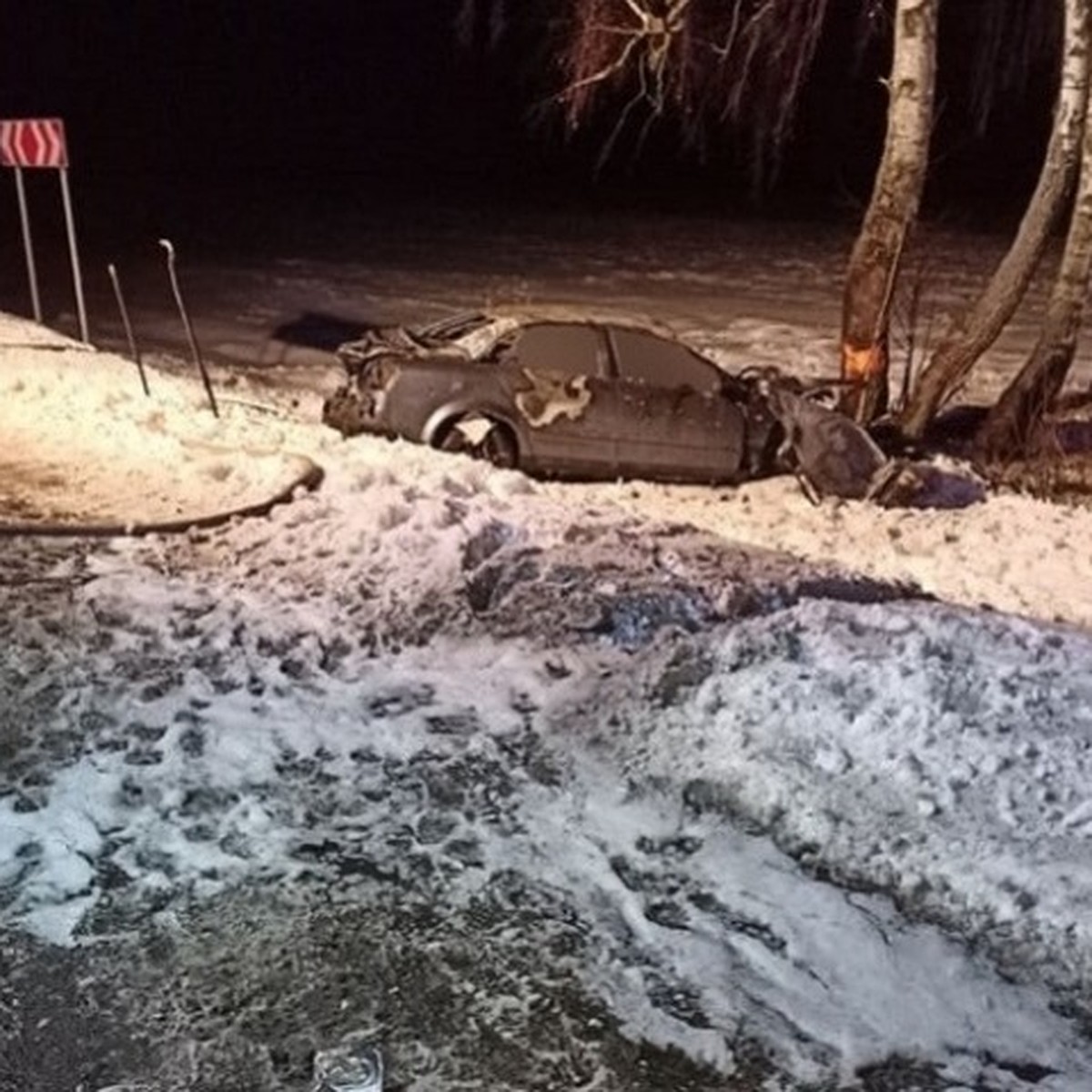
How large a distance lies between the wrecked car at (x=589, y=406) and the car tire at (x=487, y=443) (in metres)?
0.01

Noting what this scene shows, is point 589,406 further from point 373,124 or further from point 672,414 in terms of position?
point 373,124

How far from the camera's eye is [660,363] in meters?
13.0

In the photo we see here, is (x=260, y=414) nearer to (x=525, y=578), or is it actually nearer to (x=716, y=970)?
(x=525, y=578)

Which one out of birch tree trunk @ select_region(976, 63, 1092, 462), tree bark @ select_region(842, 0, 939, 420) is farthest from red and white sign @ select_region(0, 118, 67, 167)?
birch tree trunk @ select_region(976, 63, 1092, 462)

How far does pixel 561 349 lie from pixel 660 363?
909 mm

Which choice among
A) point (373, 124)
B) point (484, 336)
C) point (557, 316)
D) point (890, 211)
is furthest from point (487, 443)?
point (373, 124)

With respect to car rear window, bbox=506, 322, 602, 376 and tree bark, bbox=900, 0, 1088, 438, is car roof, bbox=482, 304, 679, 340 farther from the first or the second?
tree bark, bbox=900, 0, 1088, 438

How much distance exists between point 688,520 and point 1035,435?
199 inches

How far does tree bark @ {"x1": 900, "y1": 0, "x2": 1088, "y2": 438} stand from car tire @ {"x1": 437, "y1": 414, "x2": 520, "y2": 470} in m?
5.19

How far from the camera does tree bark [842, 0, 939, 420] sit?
47.7ft

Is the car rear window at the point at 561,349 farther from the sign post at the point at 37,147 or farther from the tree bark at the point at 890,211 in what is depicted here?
the sign post at the point at 37,147

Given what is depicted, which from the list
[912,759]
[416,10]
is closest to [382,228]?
[912,759]

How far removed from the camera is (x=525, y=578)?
353 inches

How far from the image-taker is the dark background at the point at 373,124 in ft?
128
